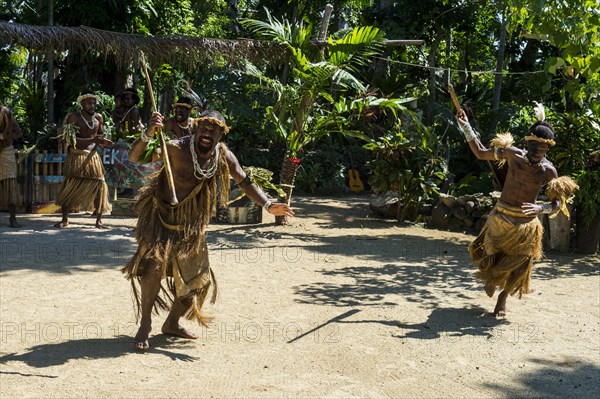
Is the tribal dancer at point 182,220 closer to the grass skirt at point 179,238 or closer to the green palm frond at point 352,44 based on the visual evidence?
the grass skirt at point 179,238

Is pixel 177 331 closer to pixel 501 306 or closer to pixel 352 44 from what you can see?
pixel 501 306

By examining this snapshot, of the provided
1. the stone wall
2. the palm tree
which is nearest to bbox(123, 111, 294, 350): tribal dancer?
the palm tree

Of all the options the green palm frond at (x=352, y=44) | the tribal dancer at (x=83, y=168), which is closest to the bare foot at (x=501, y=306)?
the green palm frond at (x=352, y=44)

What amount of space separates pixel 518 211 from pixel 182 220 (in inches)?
110

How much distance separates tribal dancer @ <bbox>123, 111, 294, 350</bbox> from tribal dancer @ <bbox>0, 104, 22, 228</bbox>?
17.5 feet

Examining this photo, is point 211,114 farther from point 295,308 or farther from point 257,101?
point 257,101

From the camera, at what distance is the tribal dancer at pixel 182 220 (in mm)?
4707

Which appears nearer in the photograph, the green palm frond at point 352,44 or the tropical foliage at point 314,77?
the green palm frond at point 352,44

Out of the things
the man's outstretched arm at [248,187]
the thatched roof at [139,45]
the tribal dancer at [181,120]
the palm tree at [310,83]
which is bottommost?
the man's outstretched arm at [248,187]

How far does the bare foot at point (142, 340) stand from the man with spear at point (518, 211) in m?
2.91

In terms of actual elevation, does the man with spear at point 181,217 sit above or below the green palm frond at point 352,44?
below

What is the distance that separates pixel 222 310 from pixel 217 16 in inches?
792

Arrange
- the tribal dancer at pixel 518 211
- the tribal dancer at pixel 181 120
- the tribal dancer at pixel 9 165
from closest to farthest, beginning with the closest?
the tribal dancer at pixel 518 211
the tribal dancer at pixel 181 120
the tribal dancer at pixel 9 165

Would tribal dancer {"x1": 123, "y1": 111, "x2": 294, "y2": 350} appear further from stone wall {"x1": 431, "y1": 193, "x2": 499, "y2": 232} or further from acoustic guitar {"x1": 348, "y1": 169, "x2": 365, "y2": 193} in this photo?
acoustic guitar {"x1": 348, "y1": 169, "x2": 365, "y2": 193}
